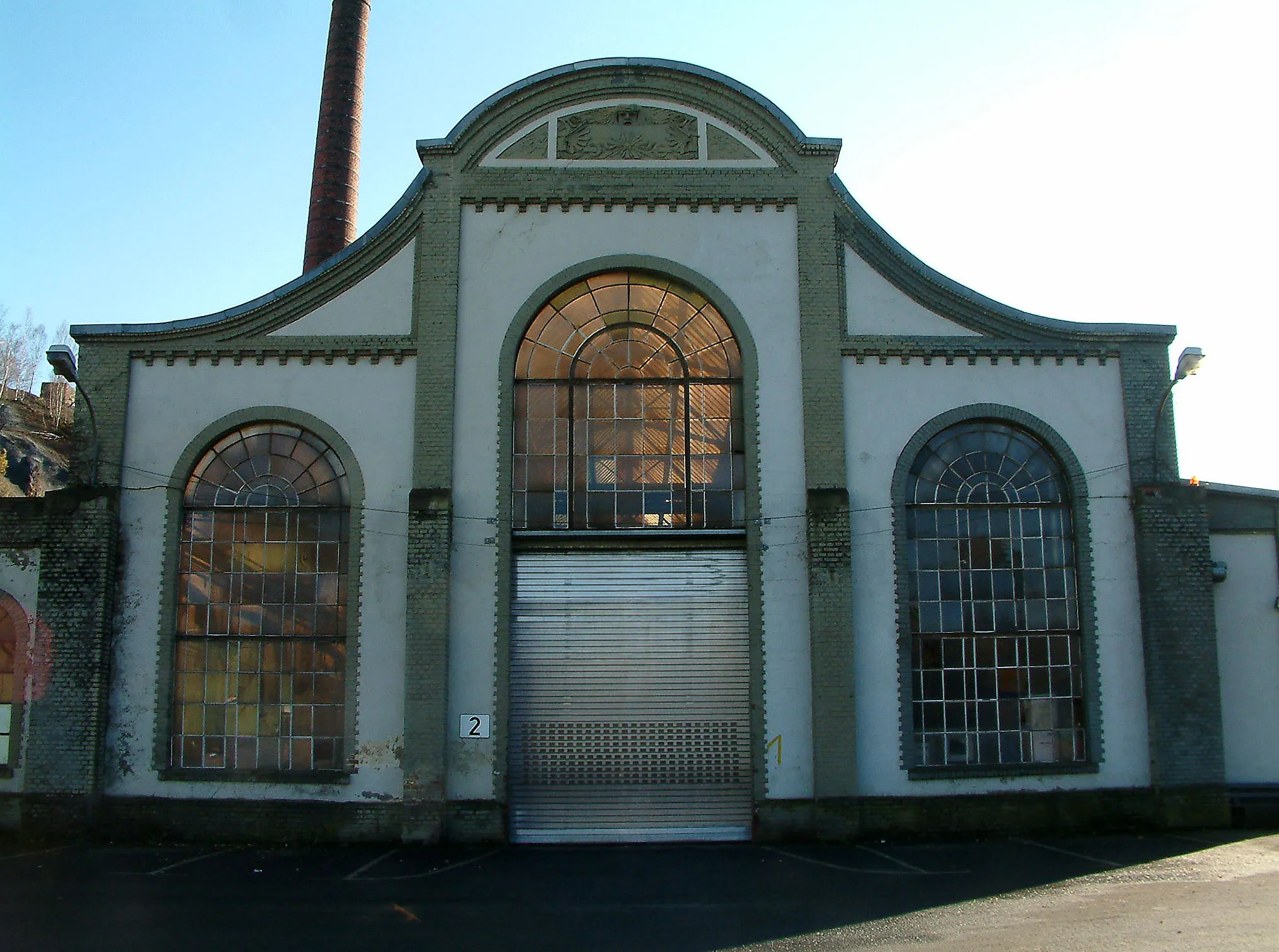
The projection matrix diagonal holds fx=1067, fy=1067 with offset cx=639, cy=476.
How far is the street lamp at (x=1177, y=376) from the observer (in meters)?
15.4

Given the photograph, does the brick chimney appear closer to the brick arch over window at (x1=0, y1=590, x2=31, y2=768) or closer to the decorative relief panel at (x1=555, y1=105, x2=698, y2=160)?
the decorative relief panel at (x1=555, y1=105, x2=698, y2=160)

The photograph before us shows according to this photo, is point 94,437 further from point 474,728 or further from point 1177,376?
point 1177,376

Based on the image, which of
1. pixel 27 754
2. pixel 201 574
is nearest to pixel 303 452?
pixel 201 574

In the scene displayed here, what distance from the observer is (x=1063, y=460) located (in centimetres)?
1584

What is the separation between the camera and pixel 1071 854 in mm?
13594

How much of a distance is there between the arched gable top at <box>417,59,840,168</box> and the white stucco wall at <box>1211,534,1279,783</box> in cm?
875

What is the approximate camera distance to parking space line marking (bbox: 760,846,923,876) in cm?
1256

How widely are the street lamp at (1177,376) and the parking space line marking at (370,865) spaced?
12075 mm

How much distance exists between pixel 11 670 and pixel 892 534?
12.8 metres

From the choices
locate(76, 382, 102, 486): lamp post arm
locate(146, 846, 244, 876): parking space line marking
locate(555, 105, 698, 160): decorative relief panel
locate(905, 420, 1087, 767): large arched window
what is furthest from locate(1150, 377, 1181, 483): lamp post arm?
locate(76, 382, 102, 486): lamp post arm

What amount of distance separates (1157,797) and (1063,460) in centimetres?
494

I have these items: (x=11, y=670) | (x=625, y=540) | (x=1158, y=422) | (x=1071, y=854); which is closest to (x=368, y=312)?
(x=625, y=540)

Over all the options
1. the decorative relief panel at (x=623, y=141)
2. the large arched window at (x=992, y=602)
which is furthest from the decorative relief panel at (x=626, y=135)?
the large arched window at (x=992, y=602)

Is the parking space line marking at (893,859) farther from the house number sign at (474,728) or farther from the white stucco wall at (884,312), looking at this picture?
the white stucco wall at (884,312)
